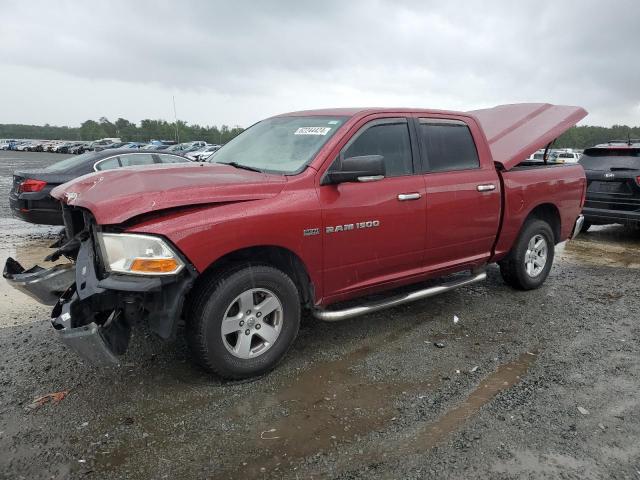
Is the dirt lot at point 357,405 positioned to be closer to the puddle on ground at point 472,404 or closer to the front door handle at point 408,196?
the puddle on ground at point 472,404

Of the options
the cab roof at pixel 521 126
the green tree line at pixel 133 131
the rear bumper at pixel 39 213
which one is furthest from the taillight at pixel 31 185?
the green tree line at pixel 133 131

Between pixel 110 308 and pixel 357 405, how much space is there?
167 centimetres

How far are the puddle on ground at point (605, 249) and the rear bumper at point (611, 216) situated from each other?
0.43 meters

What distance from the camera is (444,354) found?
4.00 metres

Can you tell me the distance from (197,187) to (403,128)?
1.99 meters

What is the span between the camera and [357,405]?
127 inches

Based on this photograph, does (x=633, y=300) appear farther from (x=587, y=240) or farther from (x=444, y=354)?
(x=587, y=240)

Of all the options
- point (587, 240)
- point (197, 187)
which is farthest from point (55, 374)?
point (587, 240)

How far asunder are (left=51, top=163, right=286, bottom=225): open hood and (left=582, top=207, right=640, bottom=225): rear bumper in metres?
6.98

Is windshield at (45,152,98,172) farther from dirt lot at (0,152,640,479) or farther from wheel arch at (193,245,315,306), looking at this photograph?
wheel arch at (193,245,315,306)

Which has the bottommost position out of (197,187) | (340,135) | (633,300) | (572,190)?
(633,300)

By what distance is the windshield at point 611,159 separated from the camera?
8.23m

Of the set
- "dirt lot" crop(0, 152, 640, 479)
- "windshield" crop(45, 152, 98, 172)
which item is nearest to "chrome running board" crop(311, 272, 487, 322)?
"dirt lot" crop(0, 152, 640, 479)

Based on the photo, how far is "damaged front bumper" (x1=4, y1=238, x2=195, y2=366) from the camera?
2844 mm
